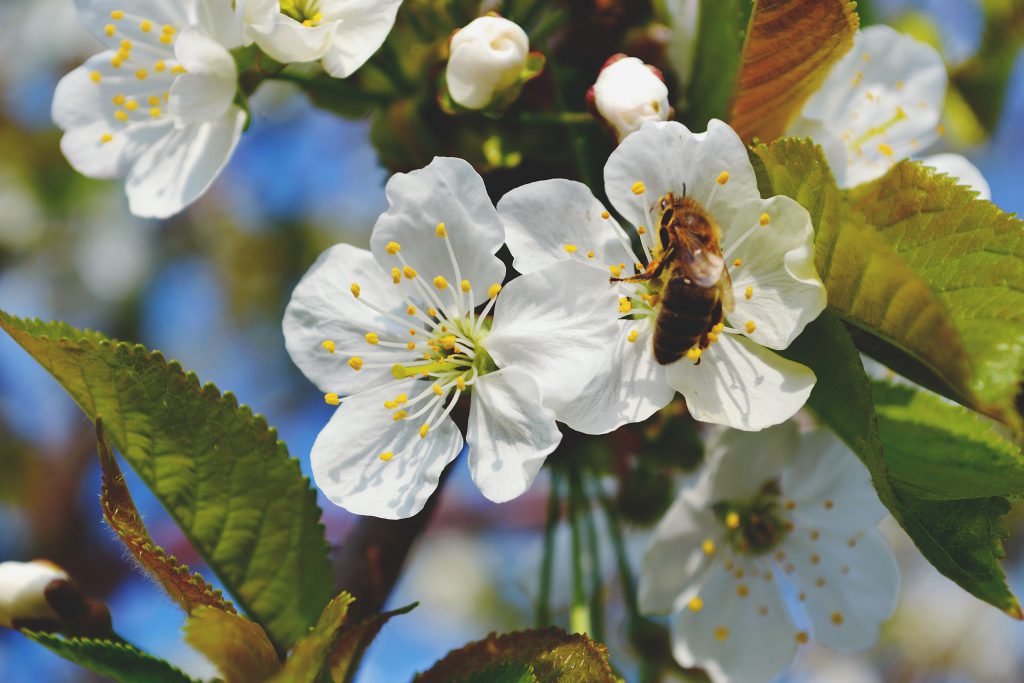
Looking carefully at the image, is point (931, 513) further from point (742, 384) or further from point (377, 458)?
point (377, 458)

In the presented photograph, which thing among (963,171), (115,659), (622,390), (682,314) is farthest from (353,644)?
(963,171)

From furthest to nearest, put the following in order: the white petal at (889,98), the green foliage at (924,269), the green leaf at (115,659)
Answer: the white petal at (889,98) < the green leaf at (115,659) < the green foliage at (924,269)

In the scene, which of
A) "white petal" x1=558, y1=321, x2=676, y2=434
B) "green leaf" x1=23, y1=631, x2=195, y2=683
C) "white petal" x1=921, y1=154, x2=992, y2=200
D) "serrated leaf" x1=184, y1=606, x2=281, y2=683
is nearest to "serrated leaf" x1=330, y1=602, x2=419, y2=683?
"serrated leaf" x1=184, y1=606, x2=281, y2=683

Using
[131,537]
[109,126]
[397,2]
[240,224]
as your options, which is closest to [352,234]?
[240,224]

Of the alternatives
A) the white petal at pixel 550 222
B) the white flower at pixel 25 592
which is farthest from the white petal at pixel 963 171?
the white flower at pixel 25 592

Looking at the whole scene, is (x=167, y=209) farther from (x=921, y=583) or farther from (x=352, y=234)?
(x=921, y=583)

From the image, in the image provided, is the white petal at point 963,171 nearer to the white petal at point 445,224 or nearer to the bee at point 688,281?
the bee at point 688,281

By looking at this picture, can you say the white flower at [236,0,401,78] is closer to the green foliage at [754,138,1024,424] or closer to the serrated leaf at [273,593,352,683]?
the green foliage at [754,138,1024,424]
